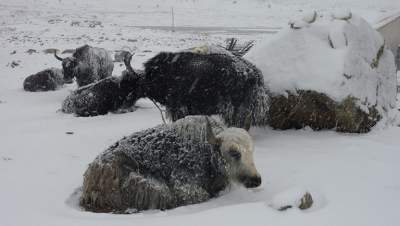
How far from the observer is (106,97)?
348 inches

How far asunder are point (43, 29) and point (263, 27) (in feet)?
34.4

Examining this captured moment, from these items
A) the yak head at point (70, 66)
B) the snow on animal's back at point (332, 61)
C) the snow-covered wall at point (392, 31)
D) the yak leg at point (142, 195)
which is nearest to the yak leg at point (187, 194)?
the yak leg at point (142, 195)

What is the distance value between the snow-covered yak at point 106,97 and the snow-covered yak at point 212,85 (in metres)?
1.66

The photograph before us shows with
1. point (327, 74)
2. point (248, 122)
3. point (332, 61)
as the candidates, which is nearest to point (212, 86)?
point (248, 122)

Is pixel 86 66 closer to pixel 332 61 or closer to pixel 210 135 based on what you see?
pixel 332 61

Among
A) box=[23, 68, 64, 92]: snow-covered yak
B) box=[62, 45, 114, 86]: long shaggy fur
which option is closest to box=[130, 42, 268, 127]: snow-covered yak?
box=[62, 45, 114, 86]: long shaggy fur

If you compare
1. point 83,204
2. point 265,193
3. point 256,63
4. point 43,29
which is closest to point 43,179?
point 83,204

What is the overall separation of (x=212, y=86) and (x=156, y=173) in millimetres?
1995

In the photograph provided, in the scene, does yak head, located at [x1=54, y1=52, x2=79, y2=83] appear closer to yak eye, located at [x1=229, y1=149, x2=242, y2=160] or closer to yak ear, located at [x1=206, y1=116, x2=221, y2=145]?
yak ear, located at [x1=206, y1=116, x2=221, y2=145]

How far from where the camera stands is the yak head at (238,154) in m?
4.29

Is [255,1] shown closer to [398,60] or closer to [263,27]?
[263,27]

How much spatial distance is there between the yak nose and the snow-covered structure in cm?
243

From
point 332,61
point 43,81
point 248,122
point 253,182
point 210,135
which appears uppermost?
point 332,61

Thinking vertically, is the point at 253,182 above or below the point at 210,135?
below
